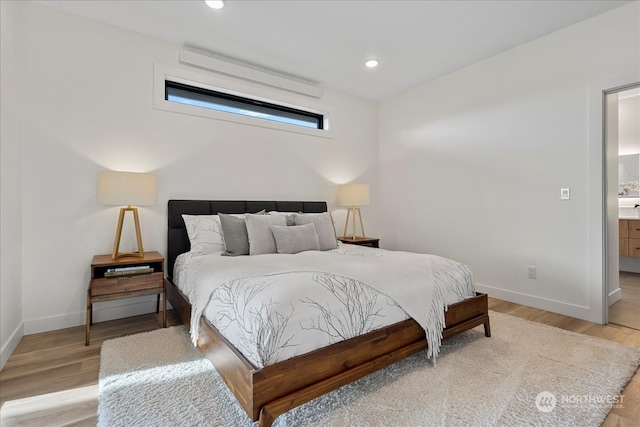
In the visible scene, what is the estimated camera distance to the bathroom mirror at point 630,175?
4.61 metres

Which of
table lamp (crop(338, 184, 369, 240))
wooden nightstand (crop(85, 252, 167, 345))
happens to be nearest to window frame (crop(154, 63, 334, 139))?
table lamp (crop(338, 184, 369, 240))

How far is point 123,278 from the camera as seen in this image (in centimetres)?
244

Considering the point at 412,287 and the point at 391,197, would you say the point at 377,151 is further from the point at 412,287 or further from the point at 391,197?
the point at 412,287

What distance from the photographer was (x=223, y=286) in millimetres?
1804

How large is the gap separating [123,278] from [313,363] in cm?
184

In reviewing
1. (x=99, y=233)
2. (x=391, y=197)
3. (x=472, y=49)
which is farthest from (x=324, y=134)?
(x=99, y=233)

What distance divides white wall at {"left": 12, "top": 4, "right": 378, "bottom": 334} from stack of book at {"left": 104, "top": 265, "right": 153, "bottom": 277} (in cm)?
48

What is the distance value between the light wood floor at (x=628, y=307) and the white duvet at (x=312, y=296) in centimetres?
166

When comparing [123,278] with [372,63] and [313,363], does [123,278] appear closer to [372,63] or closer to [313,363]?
[313,363]

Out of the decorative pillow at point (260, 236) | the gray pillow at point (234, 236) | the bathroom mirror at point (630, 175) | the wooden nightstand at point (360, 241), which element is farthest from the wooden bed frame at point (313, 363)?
the bathroom mirror at point (630, 175)

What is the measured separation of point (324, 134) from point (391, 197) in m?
1.41

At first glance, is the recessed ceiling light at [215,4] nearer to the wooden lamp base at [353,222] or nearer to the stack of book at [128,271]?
the stack of book at [128,271]

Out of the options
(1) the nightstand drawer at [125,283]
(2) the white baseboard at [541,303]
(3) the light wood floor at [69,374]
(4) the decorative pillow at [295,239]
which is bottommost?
(3) the light wood floor at [69,374]

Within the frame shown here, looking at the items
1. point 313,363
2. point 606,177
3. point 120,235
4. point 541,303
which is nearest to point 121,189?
point 120,235
